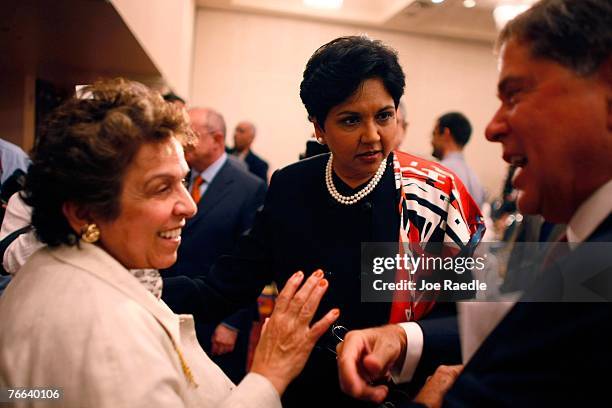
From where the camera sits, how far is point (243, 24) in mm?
7109

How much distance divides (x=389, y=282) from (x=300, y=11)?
6397 millimetres

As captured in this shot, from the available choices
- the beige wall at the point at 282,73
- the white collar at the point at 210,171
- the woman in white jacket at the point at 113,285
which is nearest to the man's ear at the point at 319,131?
the woman in white jacket at the point at 113,285

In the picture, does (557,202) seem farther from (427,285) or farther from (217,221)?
(217,221)

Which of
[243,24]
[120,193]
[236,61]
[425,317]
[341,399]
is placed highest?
[243,24]

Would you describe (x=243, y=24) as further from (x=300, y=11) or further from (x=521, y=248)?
(x=521, y=248)

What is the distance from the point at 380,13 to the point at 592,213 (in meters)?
6.87

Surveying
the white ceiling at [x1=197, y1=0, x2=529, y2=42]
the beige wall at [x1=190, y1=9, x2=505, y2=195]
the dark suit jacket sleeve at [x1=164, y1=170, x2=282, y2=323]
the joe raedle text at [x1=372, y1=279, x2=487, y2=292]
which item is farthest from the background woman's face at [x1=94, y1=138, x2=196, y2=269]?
the white ceiling at [x1=197, y1=0, x2=529, y2=42]

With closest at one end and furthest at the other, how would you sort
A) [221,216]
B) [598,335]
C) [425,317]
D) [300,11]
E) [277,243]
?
[598,335], [425,317], [277,243], [221,216], [300,11]

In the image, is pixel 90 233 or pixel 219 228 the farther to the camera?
pixel 219 228

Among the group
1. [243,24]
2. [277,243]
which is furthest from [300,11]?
[277,243]

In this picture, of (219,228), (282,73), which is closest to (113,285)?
(219,228)

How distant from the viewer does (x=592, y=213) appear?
79 centimetres

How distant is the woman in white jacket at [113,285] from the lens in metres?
0.90

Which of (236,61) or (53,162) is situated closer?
(53,162)
